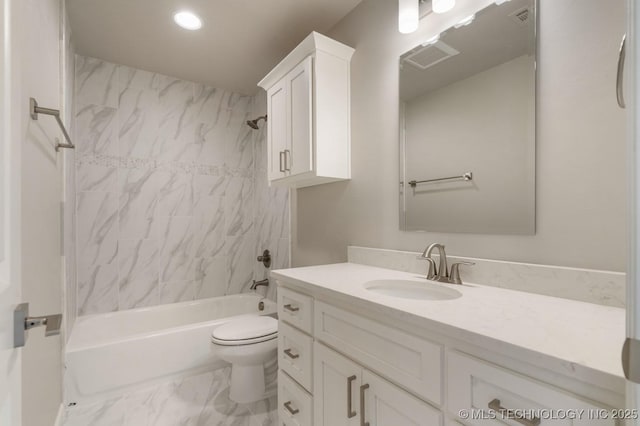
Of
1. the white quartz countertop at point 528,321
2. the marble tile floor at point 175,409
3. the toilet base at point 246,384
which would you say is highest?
the white quartz countertop at point 528,321

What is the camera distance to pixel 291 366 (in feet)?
4.58

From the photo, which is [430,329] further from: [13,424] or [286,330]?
[13,424]

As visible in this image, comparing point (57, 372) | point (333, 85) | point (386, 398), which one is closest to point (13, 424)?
point (386, 398)

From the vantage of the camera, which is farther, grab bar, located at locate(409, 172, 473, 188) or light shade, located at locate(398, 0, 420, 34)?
light shade, located at locate(398, 0, 420, 34)

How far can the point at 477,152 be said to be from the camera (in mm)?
1268

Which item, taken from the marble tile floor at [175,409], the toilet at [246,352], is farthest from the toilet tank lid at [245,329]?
the marble tile floor at [175,409]

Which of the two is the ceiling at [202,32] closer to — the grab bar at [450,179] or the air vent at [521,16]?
the air vent at [521,16]

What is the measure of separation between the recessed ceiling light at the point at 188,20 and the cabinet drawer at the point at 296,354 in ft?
6.64

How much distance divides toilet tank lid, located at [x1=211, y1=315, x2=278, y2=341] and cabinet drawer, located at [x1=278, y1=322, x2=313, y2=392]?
50 centimetres

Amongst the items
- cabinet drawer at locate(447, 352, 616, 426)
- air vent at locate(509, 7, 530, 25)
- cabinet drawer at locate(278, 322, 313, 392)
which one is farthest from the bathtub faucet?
air vent at locate(509, 7, 530, 25)

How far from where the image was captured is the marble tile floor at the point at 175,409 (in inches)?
69.8

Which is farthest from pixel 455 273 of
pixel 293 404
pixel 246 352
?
pixel 246 352

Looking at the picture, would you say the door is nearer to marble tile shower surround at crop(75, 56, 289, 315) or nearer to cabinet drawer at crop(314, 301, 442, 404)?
cabinet drawer at crop(314, 301, 442, 404)

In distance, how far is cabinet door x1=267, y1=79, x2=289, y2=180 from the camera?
1.99 meters
